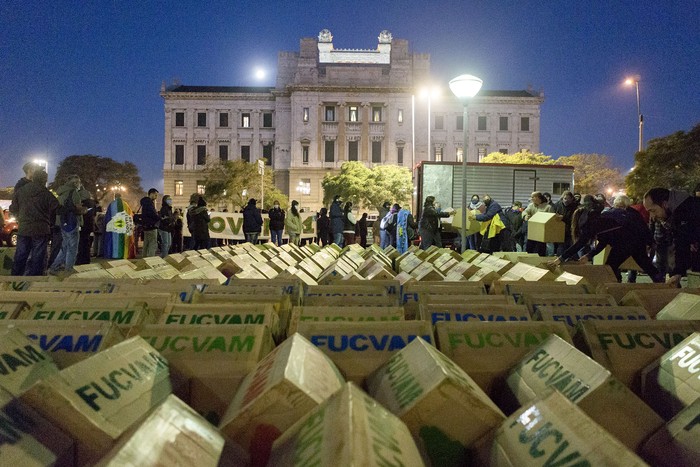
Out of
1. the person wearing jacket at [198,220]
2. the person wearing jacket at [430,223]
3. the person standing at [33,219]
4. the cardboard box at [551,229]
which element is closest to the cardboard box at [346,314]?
the person standing at [33,219]

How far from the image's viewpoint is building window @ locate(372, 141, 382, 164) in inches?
2655

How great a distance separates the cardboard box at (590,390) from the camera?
1.86 metres

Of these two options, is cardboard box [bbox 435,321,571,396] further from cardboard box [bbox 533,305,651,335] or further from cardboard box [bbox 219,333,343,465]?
cardboard box [bbox 219,333,343,465]

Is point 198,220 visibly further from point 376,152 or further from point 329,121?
point 329,121

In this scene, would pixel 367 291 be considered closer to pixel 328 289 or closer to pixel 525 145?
pixel 328 289

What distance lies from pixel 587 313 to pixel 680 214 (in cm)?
305

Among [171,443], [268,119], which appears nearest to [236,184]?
[268,119]

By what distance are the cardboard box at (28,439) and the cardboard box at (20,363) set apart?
0.86ft

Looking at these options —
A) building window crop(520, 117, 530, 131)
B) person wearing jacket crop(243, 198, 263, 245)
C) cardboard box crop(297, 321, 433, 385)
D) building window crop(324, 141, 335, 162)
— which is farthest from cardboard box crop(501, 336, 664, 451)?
building window crop(520, 117, 530, 131)

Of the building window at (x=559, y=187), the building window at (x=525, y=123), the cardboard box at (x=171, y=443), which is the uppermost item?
the building window at (x=525, y=123)

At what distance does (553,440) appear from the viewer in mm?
1513

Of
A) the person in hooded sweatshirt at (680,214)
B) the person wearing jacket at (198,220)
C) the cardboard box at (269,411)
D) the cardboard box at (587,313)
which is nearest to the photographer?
the cardboard box at (269,411)

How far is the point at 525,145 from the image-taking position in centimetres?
6856

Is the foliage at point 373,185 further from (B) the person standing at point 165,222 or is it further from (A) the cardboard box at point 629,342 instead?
(A) the cardboard box at point 629,342
